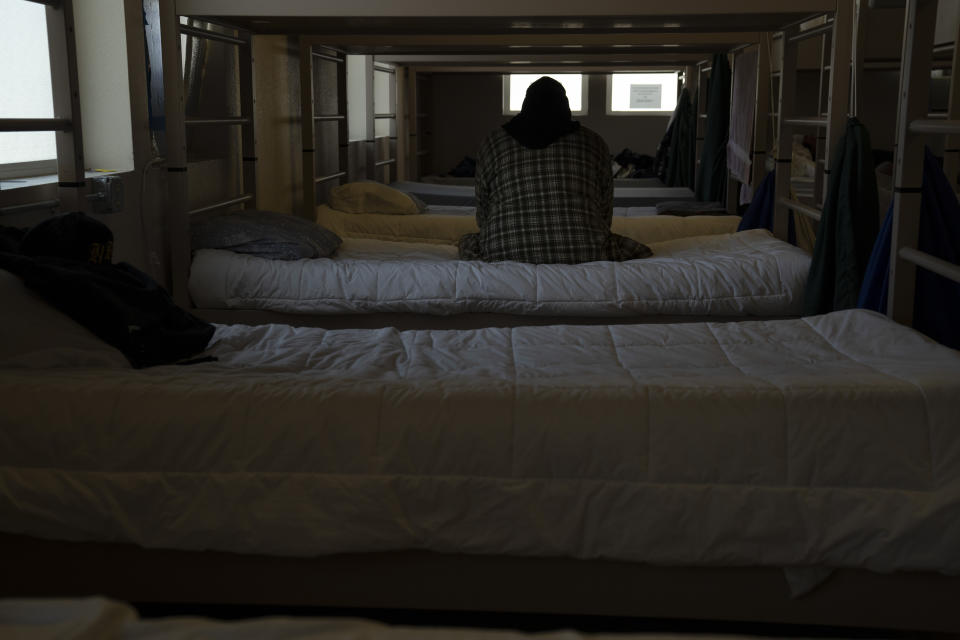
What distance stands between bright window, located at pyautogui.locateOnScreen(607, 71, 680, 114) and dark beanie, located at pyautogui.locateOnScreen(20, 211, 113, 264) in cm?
874

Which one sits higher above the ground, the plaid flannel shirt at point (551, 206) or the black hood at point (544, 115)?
the black hood at point (544, 115)

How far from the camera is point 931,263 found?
2.11 meters

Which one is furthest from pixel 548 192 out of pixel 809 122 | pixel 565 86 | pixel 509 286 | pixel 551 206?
pixel 565 86

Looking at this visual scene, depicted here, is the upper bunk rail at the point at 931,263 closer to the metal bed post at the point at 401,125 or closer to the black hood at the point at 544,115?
the black hood at the point at 544,115

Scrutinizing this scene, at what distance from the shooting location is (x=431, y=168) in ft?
33.9

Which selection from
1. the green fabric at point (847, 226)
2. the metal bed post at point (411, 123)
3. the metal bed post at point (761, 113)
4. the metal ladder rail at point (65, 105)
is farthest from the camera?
the metal bed post at point (411, 123)

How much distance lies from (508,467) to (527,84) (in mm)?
9293

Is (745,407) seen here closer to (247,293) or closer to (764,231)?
(247,293)

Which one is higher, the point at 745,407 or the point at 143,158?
the point at 143,158

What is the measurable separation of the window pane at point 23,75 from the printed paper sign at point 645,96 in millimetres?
8216

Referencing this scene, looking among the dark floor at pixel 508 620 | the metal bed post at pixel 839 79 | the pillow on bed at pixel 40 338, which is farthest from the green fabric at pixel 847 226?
the pillow on bed at pixel 40 338

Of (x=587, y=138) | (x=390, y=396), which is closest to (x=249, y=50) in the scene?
(x=587, y=138)

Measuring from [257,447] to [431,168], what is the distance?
8848 mm

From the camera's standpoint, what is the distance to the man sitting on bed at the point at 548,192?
136 inches
